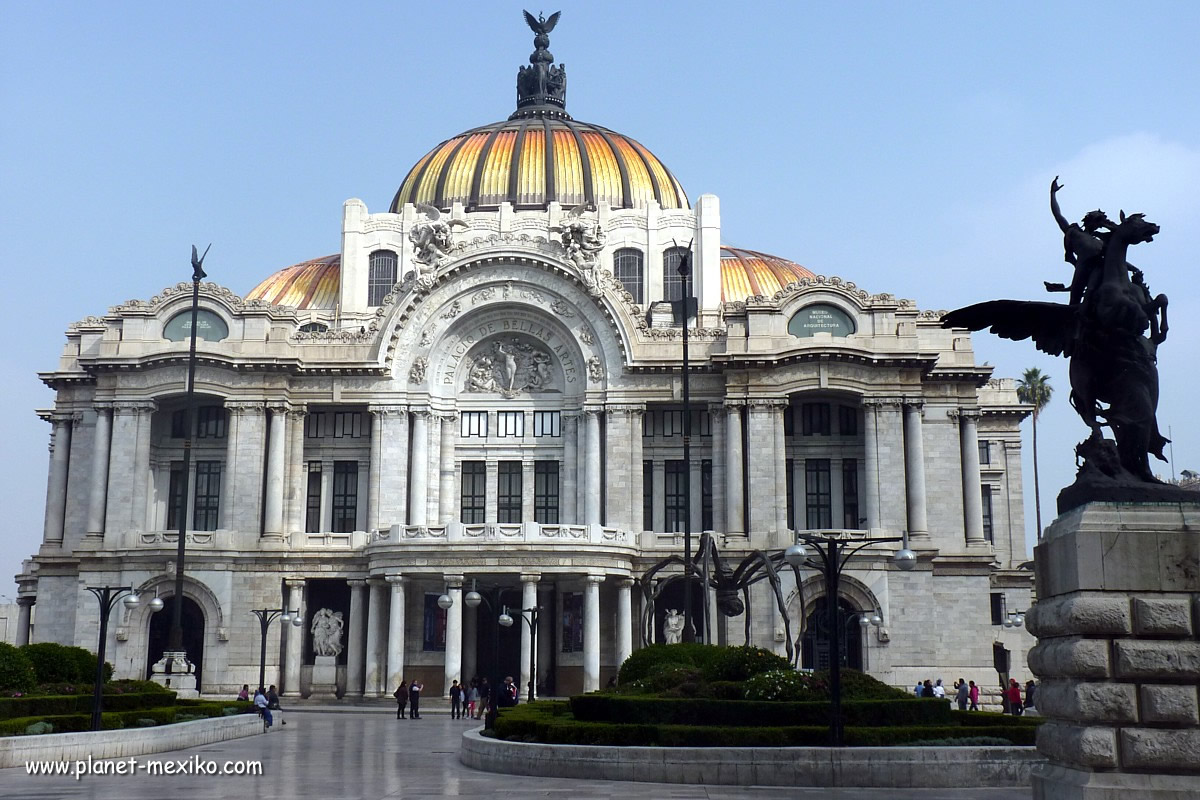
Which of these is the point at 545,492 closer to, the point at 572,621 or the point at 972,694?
the point at 572,621

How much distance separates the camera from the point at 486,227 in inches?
2938

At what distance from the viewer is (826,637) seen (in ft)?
203

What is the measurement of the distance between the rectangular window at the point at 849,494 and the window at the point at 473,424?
708 inches

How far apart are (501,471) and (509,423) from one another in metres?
2.47

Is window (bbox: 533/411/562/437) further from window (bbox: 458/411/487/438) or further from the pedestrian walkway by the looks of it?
the pedestrian walkway

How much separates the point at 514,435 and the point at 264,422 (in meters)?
12.3

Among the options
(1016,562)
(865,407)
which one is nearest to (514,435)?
(865,407)

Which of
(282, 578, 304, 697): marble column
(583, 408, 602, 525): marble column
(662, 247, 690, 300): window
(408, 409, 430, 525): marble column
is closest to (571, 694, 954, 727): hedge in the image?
(583, 408, 602, 525): marble column

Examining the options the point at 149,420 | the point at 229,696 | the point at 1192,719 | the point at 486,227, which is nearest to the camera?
the point at 1192,719

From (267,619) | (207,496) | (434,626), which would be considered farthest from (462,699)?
(207,496)

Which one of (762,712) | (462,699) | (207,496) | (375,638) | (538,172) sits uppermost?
(538,172)

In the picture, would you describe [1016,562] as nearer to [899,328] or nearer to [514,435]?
[899,328]

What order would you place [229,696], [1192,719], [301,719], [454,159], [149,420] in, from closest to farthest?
1. [1192,719]
2. [301,719]
3. [229,696]
4. [149,420]
5. [454,159]

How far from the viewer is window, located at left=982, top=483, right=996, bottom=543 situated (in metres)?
81.4
